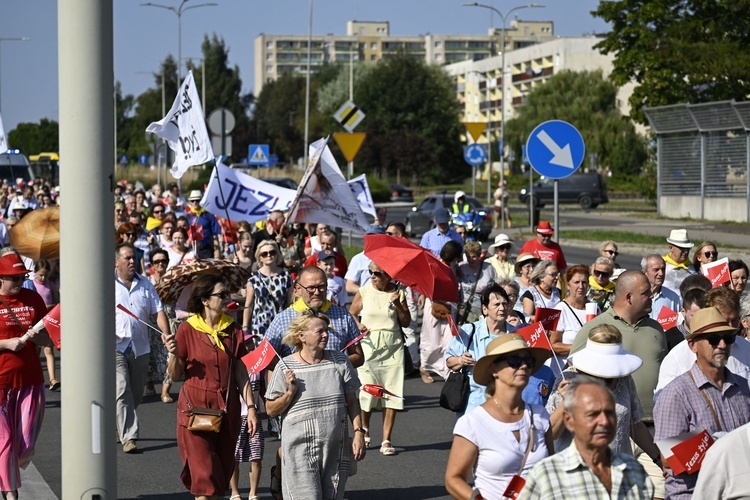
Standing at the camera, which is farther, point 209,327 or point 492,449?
point 209,327

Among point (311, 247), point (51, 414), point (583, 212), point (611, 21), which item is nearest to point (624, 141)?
point (583, 212)

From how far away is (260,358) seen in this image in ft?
24.2

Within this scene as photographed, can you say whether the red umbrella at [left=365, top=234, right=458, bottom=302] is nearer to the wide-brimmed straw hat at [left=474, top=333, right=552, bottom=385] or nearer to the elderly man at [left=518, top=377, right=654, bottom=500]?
the wide-brimmed straw hat at [left=474, top=333, right=552, bottom=385]

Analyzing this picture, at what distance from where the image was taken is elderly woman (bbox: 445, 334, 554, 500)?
5.17 m

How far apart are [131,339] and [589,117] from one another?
7341 centimetres

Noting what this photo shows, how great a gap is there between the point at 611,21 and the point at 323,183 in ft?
112

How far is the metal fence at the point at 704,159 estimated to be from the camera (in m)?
37.8

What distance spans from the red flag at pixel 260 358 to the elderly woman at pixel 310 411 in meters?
0.13

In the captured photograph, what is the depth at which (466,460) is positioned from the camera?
5.17m

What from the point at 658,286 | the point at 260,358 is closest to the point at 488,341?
the point at 260,358

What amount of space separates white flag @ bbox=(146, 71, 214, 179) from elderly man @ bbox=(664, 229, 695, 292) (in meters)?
5.25

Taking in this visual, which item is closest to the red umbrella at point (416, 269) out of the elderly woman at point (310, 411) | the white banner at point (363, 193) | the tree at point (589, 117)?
the elderly woman at point (310, 411)

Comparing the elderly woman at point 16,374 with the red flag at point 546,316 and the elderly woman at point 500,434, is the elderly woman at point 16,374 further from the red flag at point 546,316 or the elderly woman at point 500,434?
the elderly woman at point 500,434

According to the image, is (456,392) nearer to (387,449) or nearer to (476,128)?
(387,449)
